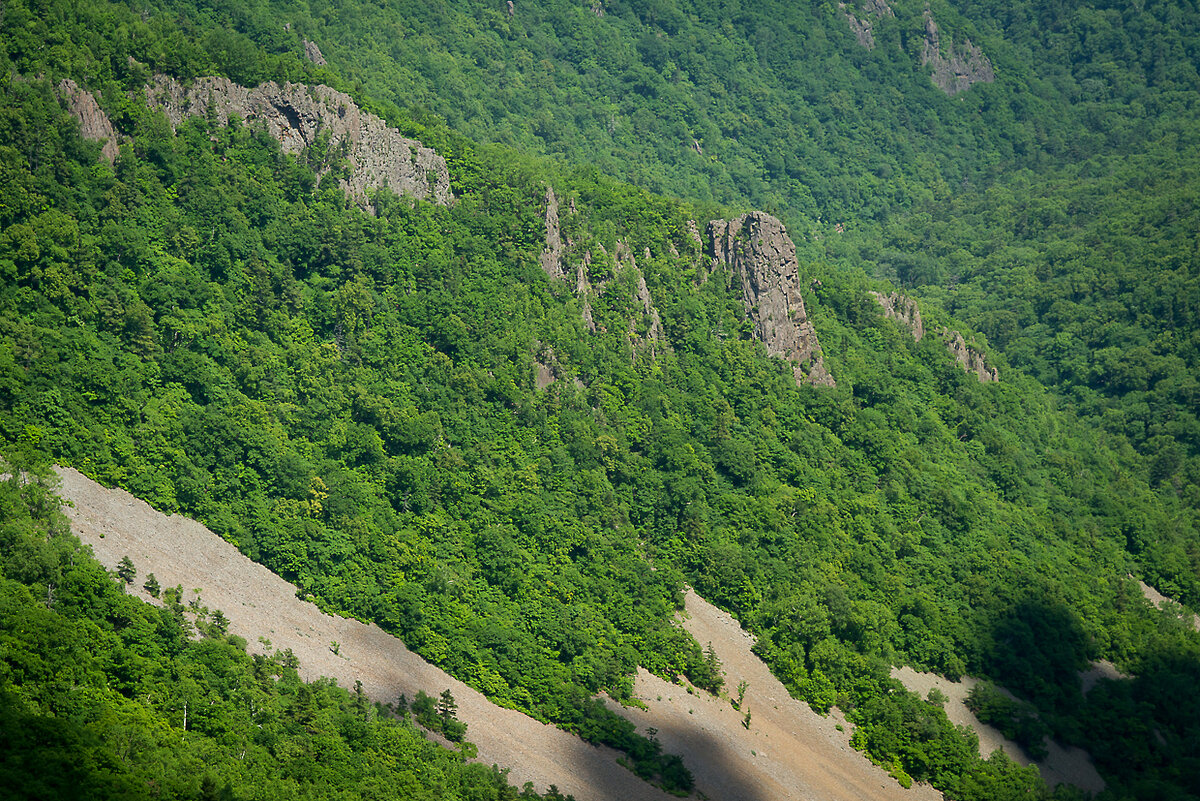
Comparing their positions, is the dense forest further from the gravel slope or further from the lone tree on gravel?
the lone tree on gravel

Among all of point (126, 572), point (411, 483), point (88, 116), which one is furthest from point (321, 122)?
point (126, 572)

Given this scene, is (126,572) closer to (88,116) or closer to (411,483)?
(411,483)

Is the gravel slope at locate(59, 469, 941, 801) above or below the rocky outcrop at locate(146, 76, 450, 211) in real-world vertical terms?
below

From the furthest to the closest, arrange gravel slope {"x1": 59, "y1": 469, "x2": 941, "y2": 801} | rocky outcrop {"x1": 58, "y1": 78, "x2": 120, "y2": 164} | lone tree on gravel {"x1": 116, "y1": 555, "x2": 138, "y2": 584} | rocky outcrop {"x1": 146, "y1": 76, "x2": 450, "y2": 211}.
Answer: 1. rocky outcrop {"x1": 146, "y1": 76, "x2": 450, "y2": 211}
2. rocky outcrop {"x1": 58, "y1": 78, "x2": 120, "y2": 164}
3. gravel slope {"x1": 59, "y1": 469, "x2": 941, "y2": 801}
4. lone tree on gravel {"x1": 116, "y1": 555, "x2": 138, "y2": 584}

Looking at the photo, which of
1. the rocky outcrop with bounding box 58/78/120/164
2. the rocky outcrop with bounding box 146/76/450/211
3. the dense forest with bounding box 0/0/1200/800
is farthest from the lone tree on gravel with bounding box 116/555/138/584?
the rocky outcrop with bounding box 146/76/450/211

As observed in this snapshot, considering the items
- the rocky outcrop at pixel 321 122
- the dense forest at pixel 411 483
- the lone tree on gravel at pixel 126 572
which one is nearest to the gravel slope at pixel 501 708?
the dense forest at pixel 411 483

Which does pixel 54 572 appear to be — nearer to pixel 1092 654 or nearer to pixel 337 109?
pixel 337 109
